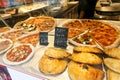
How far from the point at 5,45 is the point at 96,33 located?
2.82 ft

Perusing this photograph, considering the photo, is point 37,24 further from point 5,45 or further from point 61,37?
point 61,37

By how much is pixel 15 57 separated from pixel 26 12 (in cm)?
92

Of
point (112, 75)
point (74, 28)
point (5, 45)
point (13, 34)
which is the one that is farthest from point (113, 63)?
point (13, 34)

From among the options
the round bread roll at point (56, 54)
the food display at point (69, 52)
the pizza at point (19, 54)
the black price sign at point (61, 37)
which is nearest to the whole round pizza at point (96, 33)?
the food display at point (69, 52)

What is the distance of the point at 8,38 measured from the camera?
1.44 metres

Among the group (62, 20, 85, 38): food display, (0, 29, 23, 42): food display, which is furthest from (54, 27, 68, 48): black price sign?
(0, 29, 23, 42): food display

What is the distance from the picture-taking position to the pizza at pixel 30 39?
1321 mm

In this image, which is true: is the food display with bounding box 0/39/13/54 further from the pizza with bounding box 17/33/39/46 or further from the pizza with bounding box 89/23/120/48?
the pizza with bounding box 89/23/120/48

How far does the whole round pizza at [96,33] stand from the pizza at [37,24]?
0.19 m

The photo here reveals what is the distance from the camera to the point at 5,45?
1307 millimetres

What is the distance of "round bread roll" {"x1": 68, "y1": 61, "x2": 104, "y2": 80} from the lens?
80cm

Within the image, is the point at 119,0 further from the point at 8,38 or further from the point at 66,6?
the point at 8,38

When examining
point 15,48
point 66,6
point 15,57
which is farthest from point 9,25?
point 66,6

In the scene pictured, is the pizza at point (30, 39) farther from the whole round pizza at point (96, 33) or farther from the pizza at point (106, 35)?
the pizza at point (106, 35)
